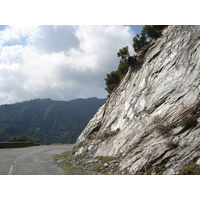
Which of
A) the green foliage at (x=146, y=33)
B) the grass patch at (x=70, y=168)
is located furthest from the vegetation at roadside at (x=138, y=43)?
the grass patch at (x=70, y=168)

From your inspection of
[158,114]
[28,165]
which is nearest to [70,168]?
[28,165]

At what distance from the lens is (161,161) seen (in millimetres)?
9484

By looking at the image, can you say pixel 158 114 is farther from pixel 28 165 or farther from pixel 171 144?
pixel 28 165

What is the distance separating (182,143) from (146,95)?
6.81m

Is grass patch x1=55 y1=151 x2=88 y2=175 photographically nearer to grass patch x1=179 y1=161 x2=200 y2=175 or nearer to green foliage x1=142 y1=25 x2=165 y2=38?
grass patch x1=179 y1=161 x2=200 y2=175

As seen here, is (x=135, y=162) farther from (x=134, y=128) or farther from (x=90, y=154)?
(x=90, y=154)

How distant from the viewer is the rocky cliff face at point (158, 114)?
32.2 feet

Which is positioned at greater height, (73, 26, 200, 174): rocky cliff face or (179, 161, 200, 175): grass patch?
(73, 26, 200, 174): rocky cliff face

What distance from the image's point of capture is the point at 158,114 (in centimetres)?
1341

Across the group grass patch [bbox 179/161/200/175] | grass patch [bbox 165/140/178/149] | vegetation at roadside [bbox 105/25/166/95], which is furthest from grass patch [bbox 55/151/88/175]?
vegetation at roadside [bbox 105/25/166/95]

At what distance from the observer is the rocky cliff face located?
9.80 m

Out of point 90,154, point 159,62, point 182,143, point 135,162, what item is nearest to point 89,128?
point 90,154

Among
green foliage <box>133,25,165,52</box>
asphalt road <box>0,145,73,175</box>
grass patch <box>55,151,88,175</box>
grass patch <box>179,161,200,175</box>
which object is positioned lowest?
grass patch <box>179,161,200,175</box>

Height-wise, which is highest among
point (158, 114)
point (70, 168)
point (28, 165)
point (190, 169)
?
point (158, 114)
